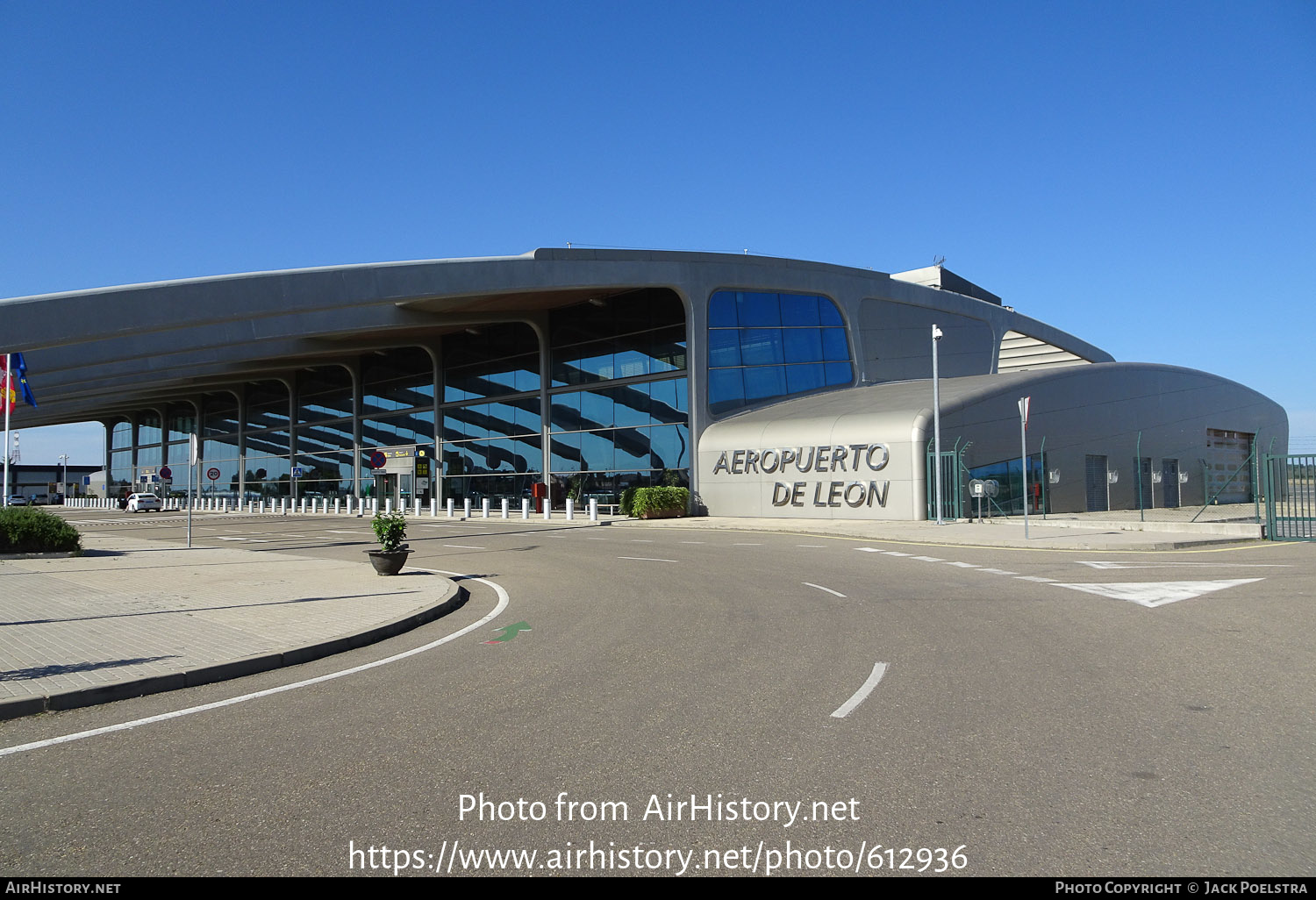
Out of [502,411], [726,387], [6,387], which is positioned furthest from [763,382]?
[6,387]

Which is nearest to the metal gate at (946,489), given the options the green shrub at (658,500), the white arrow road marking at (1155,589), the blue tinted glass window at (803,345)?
the green shrub at (658,500)

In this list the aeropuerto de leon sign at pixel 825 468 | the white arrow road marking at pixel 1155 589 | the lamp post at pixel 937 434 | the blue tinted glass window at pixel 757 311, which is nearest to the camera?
the white arrow road marking at pixel 1155 589

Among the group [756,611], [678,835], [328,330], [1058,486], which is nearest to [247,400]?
[328,330]

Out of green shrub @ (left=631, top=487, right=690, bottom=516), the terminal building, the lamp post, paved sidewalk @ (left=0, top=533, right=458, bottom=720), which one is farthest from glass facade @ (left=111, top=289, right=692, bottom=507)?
paved sidewalk @ (left=0, top=533, right=458, bottom=720)

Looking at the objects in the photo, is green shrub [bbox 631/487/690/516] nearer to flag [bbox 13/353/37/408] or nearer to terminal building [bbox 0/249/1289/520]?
terminal building [bbox 0/249/1289/520]

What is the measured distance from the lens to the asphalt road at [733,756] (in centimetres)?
384

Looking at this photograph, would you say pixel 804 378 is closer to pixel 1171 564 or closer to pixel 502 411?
pixel 502 411

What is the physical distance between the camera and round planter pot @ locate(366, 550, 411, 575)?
605 inches

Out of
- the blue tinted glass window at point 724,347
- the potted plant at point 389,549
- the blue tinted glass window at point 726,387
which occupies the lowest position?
the potted plant at point 389,549

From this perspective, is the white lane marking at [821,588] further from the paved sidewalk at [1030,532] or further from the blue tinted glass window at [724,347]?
the blue tinted glass window at [724,347]

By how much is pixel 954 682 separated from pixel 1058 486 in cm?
3221

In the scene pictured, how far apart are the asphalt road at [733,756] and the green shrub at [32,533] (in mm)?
15968

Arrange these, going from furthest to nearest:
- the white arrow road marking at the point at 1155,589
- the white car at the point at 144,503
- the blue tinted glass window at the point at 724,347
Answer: the white car at the point at 144,503 → the blue tinted glass window at the point at 724,347 → the white arrow road marking at the point at 1155,589

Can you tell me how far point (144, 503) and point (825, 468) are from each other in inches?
2309
